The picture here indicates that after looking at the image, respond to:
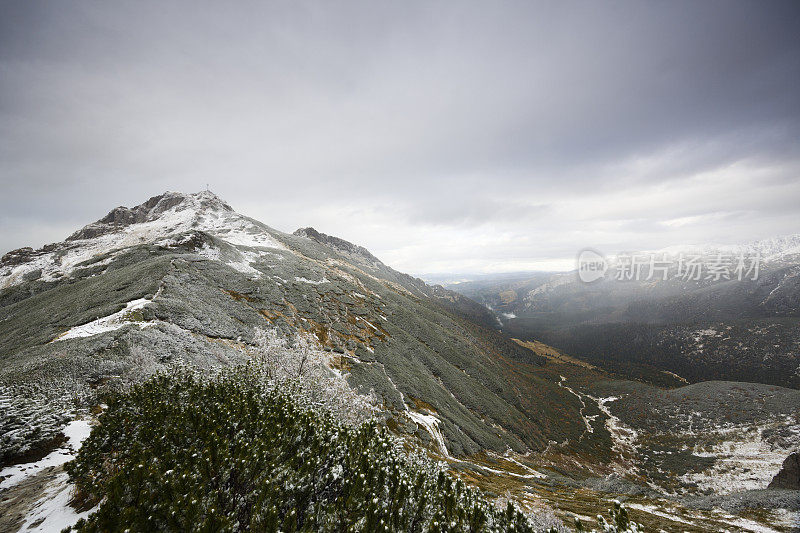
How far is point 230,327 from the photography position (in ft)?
117

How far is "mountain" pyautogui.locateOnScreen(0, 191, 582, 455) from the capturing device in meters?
22.8

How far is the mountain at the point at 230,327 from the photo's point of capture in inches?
896

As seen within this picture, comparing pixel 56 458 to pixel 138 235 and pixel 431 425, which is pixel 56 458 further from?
pixel 138 235

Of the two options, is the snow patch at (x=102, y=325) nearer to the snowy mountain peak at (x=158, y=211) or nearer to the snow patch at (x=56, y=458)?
the snow patch at (x=56, y=458)

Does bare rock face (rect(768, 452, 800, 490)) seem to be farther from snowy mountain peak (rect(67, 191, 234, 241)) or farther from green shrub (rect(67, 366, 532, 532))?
snowy mountain peak (rect(67, 191, 234, 241))

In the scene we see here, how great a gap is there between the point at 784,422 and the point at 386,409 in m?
119

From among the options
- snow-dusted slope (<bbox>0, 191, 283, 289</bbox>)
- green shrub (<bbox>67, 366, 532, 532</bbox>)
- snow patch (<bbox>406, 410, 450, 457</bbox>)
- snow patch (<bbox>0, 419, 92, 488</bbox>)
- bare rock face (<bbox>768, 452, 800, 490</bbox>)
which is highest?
snow-dusted slope (<bbox>0, 191, 283, 289</bbox>)

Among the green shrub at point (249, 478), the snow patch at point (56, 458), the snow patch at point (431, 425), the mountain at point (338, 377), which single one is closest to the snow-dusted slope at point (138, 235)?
the mountain at point (338, 377)

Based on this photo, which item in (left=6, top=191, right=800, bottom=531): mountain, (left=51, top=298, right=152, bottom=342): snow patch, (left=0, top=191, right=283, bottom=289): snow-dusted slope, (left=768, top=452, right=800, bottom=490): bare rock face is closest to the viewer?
(left=6, top=191, right=800, bottom=531): mountain

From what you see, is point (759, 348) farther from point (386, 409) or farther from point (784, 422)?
point (386, 409)

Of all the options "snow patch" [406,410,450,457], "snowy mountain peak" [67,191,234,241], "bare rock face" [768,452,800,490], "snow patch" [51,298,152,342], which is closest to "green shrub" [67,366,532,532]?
"snow patch" [51,298,152,342]

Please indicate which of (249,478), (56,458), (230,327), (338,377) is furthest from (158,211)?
(249,478)

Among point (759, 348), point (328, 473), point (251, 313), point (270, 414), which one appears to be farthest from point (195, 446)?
point (759, 348)

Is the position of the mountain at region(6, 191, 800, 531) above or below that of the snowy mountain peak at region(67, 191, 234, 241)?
below
